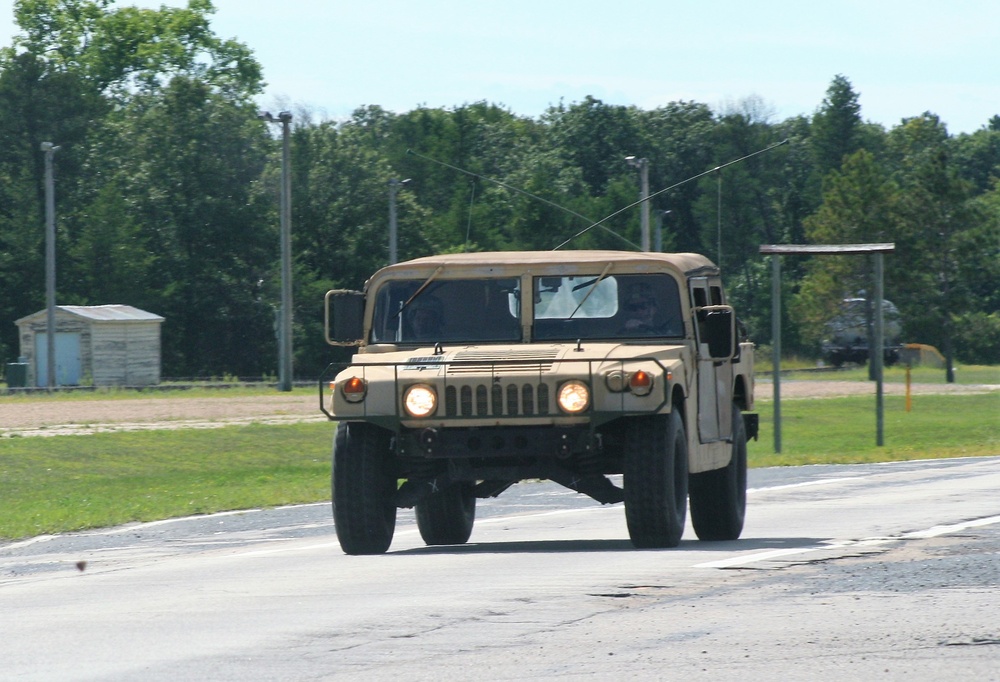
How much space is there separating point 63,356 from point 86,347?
908 mm

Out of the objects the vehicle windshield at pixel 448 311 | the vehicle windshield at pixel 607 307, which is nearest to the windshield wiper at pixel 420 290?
the vehicle windshield at pixel 448 311

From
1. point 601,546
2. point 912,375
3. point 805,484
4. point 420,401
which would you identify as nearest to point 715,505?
point 601,546

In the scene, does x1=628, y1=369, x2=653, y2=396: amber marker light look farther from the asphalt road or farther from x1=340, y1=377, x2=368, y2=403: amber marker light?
x1=340, y1=377, x2=368, y2=403: amber marker light

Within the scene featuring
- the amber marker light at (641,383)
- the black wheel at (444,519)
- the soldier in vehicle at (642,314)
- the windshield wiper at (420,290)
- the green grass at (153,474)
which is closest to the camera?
the amber marker light at (641,383)

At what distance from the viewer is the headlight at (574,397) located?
11945mm

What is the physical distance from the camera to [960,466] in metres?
26.6

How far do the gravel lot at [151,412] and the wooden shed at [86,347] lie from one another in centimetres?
1054

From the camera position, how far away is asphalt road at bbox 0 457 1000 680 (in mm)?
7656

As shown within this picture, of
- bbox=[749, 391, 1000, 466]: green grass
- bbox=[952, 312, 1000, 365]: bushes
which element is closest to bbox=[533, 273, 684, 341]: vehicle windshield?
bbox=[749, 391, 1000, 466]: green grass

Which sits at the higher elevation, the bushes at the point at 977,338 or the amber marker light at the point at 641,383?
the amber marker light at the point at 641,383

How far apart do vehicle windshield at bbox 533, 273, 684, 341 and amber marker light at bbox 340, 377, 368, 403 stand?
1551 mm

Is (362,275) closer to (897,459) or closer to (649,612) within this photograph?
(897,459)

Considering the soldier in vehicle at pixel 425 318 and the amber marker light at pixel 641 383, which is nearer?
the amber marker light at pixel 641 383

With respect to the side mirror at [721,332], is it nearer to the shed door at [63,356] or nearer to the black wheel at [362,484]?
the black wheel at [362,484]
